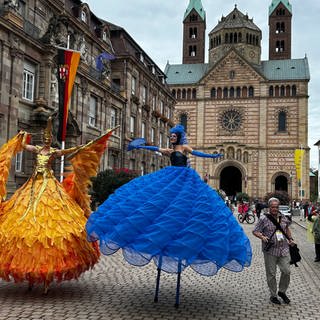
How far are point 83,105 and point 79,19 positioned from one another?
4697mm

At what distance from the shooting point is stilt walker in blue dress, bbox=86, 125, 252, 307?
5750 millimetres

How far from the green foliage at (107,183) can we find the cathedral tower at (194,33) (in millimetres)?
59565

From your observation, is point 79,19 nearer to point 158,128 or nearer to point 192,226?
point 158,128

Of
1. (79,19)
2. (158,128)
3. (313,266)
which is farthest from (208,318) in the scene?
(158,128)

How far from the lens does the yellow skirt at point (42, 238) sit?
21.2 ft

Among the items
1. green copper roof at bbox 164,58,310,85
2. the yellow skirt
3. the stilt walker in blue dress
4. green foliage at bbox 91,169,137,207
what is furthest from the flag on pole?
green copper roof at bbox 164,58,310,85

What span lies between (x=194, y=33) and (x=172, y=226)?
78491 millimetres

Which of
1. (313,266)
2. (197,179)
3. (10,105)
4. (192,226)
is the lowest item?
(313,266)

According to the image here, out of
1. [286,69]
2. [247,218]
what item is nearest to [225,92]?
[286,69]

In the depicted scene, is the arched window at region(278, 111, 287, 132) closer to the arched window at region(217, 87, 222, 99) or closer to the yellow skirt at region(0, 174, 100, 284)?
the arched window at region(217, 87, 222, 99)

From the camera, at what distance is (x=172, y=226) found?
19.1 ft

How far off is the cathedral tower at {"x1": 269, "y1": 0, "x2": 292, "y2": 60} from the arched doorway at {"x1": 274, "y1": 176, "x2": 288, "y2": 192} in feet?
75.9

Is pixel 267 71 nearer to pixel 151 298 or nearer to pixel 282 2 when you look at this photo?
pixel 282 2

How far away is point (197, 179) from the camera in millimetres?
6648
